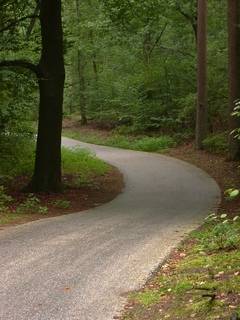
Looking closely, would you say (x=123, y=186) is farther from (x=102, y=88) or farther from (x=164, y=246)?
(x=102, y=88)

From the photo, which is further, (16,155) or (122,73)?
(122,73)

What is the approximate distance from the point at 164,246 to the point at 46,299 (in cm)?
330

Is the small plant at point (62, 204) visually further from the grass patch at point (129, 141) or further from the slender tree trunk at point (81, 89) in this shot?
the slender tree trunk at point (81, 89)

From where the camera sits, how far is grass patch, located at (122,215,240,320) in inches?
220

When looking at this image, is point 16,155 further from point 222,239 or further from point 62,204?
point 222,239

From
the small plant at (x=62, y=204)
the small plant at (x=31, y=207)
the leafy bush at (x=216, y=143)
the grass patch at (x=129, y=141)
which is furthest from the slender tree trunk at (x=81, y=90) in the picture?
the small plant at (x=31, y=207)

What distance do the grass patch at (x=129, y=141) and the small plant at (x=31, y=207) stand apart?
52.1 ft

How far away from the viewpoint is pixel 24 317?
5.95 meters

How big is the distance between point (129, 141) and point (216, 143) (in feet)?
29.1

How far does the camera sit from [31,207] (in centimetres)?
1326

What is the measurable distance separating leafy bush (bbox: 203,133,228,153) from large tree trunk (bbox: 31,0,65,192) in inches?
444

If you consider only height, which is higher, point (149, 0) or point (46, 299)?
point (149, 0)

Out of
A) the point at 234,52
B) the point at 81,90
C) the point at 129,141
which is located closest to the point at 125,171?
the point at 234,52

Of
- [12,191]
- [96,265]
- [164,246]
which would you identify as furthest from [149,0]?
Answer: [96,265]
